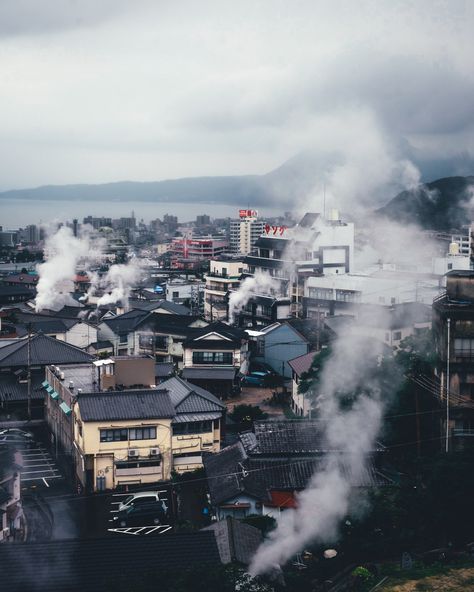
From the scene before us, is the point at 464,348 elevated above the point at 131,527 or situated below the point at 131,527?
above

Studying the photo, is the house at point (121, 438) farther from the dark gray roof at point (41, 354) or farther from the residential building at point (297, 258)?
the residential building at point (297, 258)

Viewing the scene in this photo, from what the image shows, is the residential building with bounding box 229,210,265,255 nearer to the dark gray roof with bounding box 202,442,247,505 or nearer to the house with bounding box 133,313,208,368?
the house with bounding box 133,313,208,368

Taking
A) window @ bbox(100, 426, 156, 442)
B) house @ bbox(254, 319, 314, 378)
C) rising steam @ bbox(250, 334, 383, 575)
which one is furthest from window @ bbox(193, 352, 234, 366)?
window @ bbox(100, 426, 156, 442)

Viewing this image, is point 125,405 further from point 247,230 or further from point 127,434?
point 247,230

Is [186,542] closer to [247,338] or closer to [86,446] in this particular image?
[86,446]

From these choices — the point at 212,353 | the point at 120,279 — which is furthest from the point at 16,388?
the point at 120,279

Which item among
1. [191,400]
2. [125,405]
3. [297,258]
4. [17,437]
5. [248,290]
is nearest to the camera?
[125,405]

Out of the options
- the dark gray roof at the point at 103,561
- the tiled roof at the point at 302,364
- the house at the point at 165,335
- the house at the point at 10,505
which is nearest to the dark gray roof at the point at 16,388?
the house at the point at 10,505
